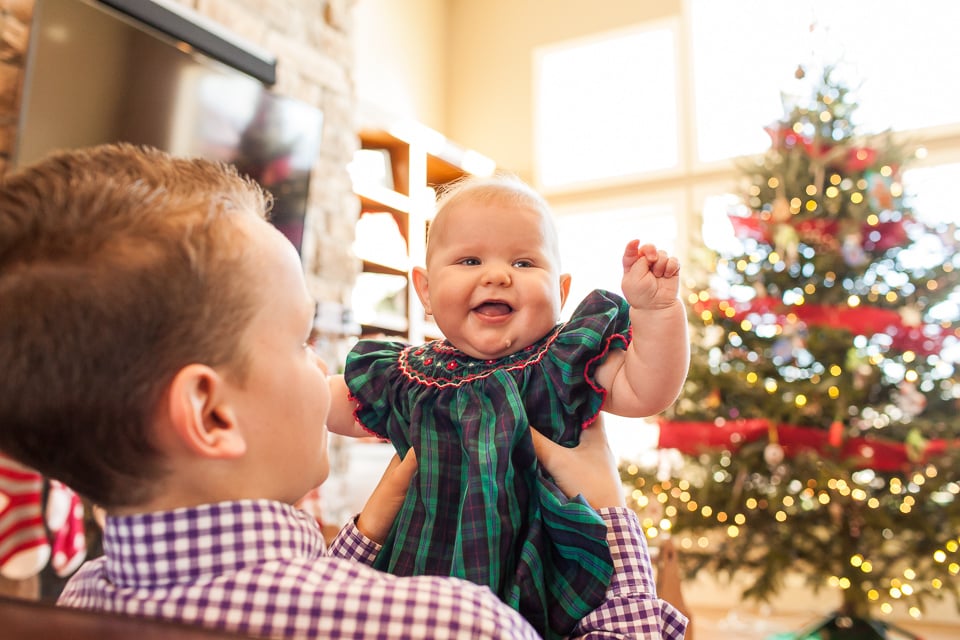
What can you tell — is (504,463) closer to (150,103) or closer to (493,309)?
(493,309)

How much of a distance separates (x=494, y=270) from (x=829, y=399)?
2.48 metres

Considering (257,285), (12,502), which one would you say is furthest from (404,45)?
(257,285)

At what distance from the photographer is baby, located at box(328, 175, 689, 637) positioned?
0.92 meters

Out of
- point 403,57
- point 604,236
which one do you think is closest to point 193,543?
point 604,236

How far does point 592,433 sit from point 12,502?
1.42 metres

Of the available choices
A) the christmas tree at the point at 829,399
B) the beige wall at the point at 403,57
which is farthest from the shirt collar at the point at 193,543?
the beige wall at the point at 403,57

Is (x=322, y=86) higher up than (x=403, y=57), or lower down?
lower down

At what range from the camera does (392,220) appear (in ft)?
16.1

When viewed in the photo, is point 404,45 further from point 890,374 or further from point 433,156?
point 890,374

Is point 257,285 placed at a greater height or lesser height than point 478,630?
greater

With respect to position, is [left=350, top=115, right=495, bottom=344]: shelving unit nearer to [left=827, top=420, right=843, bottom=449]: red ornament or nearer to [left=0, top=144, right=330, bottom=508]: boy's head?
[left=827, top=420, right=843, bottom=449]: red ornament

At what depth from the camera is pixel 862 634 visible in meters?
3.07

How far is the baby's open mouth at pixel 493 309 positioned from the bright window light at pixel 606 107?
459cm

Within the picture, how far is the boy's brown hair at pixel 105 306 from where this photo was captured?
0.52m
